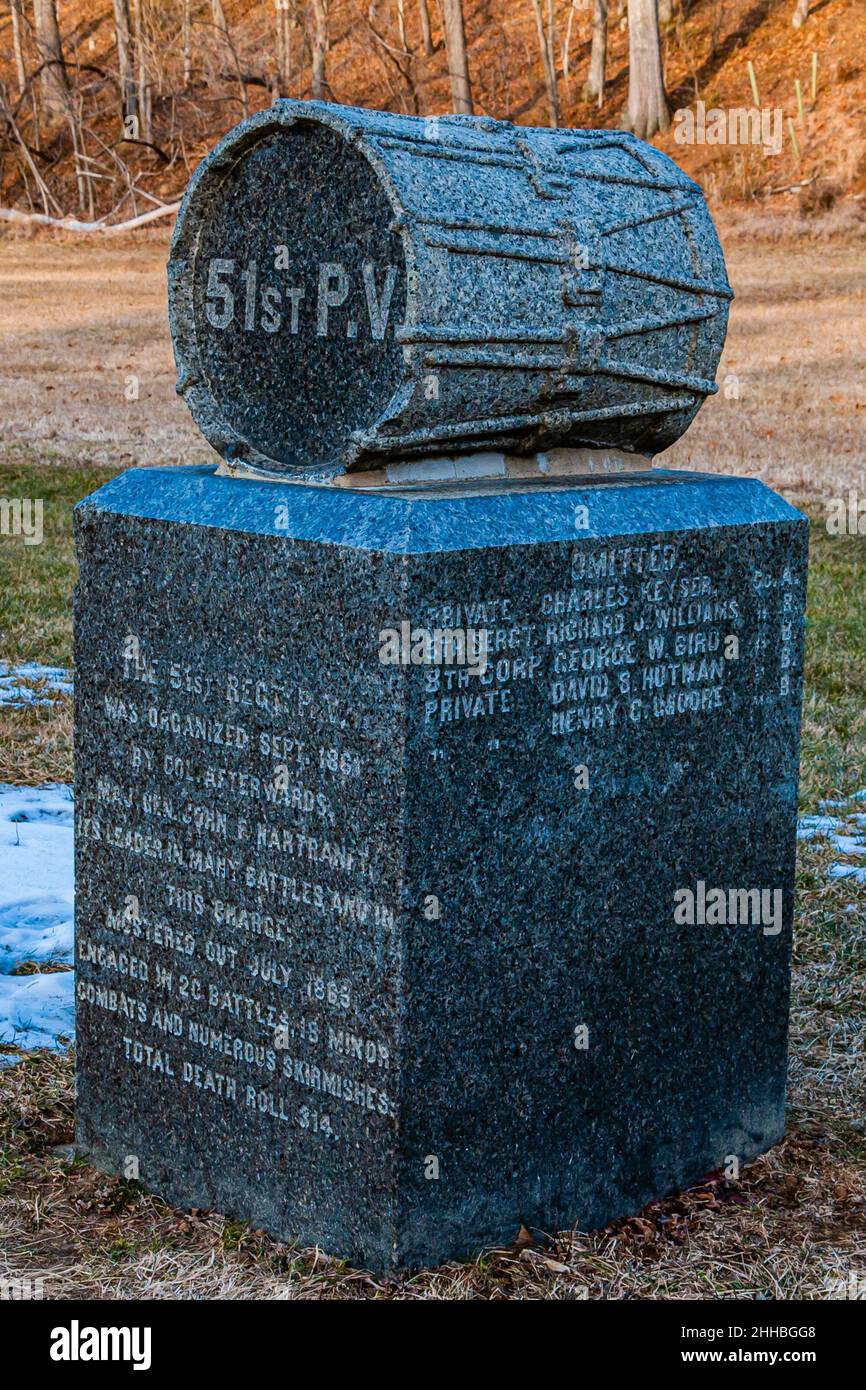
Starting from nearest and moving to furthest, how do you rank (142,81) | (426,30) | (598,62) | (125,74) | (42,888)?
1. (42,888)
2. (142,81)
3. (598,62)
4. (125,74)
5. (426,30)

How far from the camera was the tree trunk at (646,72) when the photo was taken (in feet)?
95.4

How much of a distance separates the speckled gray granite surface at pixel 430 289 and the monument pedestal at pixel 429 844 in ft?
0.59

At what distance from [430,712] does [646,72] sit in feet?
94.0

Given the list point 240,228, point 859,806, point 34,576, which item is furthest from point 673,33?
point 240,228

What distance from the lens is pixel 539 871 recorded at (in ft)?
10.4

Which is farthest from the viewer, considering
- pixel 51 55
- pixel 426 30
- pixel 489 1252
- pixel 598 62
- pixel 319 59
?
pixel 426 30

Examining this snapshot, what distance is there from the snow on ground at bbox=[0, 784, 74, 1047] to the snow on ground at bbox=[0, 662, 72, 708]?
3.24 ft

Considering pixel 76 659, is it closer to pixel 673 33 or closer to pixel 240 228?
pixel 240 228

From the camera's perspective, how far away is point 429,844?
9.73ft

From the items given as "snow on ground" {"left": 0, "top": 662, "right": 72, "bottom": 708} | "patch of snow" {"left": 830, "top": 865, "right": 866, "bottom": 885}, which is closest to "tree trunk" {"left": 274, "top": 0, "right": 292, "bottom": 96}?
"snow on ground" {"left": 0, "top": 662, "right": 72, "bottom": 708}

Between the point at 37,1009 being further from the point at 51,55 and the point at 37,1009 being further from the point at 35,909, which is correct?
the point at 51,55

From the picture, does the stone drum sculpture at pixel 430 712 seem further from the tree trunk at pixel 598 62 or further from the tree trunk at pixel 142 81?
the tree trunk at pixel 142 81

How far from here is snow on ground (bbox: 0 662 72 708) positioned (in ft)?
23.4

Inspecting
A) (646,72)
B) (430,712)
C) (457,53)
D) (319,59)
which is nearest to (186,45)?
(319,59)
